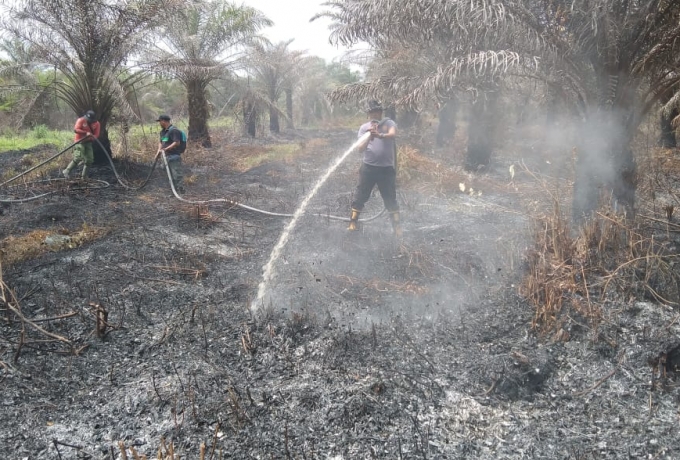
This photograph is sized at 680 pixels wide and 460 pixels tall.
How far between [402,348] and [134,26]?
29.8 ft

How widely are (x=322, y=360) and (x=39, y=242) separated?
13.6 feet

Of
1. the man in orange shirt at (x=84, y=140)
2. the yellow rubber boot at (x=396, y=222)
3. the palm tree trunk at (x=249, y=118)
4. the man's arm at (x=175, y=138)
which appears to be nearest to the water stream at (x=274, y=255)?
the yellow rubber boot at (x=396, y=222)

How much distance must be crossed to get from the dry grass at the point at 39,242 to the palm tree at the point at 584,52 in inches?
181

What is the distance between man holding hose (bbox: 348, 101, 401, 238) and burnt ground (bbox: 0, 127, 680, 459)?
62cm

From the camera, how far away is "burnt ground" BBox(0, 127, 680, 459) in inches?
109

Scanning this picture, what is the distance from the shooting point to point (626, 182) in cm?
541

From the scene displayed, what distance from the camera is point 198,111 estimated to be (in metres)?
13.6

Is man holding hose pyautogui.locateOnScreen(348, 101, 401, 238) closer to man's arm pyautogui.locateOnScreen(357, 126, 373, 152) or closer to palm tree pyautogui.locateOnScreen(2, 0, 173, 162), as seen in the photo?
man's arm pyautogui.locateOnScreen(357, 126, 373, 152)

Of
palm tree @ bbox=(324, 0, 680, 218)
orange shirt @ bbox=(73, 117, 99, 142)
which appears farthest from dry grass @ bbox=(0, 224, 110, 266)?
palm tree @ bbox=(324, 0, 680, 218)

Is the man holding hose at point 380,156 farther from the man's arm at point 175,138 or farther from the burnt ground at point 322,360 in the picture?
the man's arm at point 175,138

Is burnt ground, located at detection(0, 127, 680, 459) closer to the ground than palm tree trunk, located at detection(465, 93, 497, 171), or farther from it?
closer to the ground

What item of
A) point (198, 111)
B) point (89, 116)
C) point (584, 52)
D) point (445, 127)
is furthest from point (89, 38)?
point (445, 127)

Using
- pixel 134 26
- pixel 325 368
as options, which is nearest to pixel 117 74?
pixel 134 26

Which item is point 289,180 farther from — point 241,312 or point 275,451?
point 275,451
